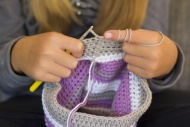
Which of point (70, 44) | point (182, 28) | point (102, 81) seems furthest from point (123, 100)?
point (182, 28)

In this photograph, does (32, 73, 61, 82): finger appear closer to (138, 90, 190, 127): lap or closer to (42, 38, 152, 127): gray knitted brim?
(42, 38, 152, 127): gray knitted brim

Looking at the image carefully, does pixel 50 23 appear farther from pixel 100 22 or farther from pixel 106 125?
pixel 106 125

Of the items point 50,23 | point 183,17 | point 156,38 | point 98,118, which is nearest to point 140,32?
point 156,38

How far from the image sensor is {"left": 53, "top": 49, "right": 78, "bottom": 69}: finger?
0.55 m

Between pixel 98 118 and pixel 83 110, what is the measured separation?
0.39 feet

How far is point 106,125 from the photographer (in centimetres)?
52

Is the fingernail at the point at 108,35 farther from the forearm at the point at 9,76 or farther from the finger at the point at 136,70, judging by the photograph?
the forearm at the point at 9,76

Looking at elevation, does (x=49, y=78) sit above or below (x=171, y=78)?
above

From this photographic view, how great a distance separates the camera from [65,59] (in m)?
0.55

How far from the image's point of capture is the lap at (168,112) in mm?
628

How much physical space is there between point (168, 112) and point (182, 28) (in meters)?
0.32

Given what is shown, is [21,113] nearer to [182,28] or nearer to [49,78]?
[49,78]

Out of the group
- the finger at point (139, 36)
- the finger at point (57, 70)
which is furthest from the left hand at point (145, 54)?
the finger at point (57, 70)

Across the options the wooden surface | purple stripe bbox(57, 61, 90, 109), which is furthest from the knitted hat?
the wooden surface
